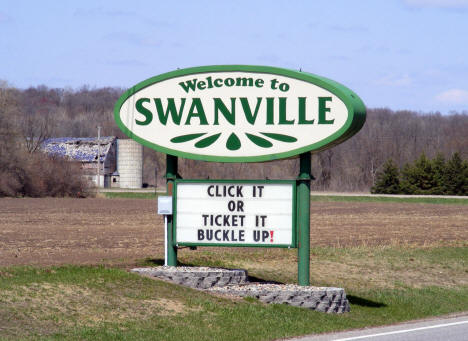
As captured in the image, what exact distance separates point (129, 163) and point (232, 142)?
105 m

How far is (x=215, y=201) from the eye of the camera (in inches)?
621

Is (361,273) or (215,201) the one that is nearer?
(215,201)

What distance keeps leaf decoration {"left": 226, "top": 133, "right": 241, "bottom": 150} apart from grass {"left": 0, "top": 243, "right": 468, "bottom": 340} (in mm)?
2796

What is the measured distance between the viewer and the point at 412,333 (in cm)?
1315

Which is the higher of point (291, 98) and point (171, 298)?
point (291, 98)

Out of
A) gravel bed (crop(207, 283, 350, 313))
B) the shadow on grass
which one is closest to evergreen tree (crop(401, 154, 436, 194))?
the shadow on grass

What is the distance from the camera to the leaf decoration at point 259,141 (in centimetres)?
1540

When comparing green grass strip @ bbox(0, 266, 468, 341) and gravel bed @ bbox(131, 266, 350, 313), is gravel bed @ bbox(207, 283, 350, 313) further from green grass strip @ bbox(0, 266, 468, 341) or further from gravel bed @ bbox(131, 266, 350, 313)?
green grass strip @ bbox(0, 266, 468, 341)

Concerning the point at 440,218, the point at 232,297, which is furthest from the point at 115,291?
the point at 440,218

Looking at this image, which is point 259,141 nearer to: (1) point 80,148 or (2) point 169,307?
(2) point 169,307

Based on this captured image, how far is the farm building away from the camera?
115m

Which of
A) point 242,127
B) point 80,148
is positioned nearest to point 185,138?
point 242,127

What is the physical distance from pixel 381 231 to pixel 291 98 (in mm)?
21839

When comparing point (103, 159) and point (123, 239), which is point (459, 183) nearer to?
point (103, 159)
